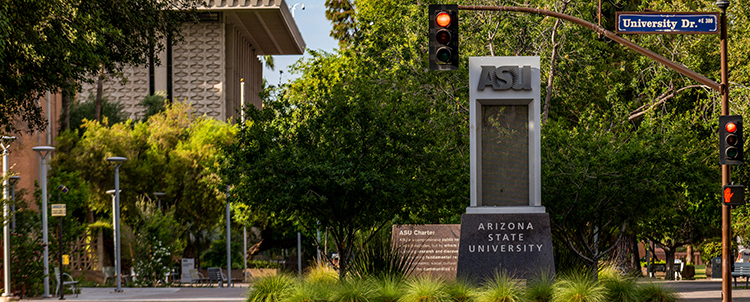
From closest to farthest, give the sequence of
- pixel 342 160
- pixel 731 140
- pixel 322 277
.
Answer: pixel 322 277, pixel 731 140, pixel 342 160

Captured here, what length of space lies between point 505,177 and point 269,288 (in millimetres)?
4334

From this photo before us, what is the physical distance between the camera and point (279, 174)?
1844cm

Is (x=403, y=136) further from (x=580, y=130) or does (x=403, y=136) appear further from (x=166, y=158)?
(x=166, y=158)

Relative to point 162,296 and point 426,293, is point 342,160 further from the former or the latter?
point 162,296

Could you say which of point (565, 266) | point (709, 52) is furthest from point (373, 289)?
point (709, 52)

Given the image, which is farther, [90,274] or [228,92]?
[228,92]

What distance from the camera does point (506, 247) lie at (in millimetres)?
13539

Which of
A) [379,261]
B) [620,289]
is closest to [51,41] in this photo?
[379,261]

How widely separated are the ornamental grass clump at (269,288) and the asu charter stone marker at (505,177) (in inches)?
107

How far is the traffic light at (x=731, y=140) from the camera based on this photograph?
1700cm

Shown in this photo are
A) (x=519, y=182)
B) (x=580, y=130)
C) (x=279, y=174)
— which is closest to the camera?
→ (x=519, y=182)

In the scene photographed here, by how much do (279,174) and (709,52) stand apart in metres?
18.3

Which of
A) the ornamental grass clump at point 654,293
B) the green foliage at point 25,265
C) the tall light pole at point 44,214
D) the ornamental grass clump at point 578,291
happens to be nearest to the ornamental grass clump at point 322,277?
the ornamental grass clump at point 578,291

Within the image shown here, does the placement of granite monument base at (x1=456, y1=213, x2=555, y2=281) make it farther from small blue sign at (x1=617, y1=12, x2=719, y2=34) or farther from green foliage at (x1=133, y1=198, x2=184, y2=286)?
green foliage at (x1=133, y1=198, x2=184, y2=286)
